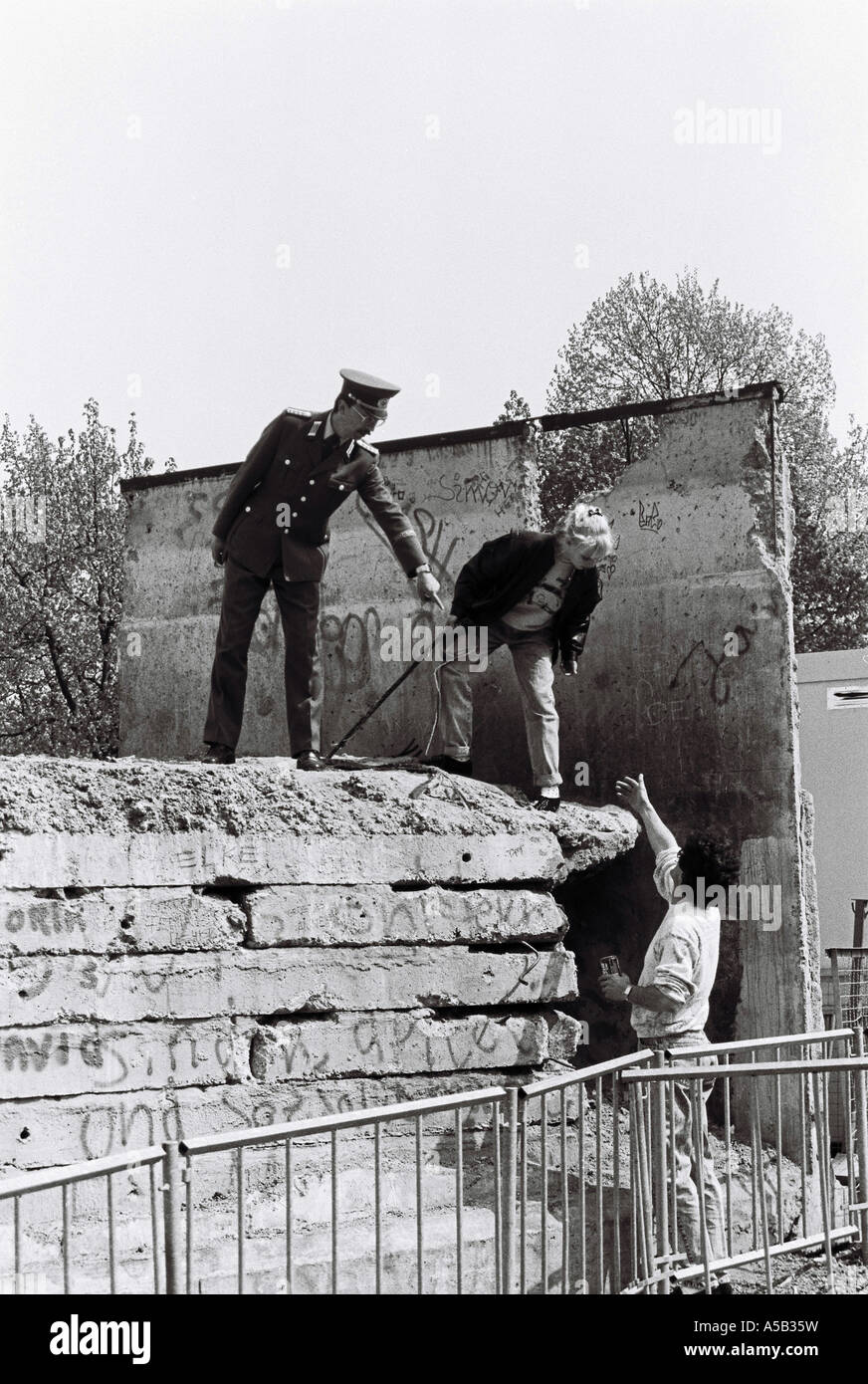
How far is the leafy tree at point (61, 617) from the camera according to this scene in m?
21.9

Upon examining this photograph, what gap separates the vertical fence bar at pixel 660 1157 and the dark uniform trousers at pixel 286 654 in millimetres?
3469

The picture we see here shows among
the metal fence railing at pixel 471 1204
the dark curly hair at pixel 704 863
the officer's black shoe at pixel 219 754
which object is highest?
the officer's black shoe at pixel 219 754

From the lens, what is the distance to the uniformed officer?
8891 mm

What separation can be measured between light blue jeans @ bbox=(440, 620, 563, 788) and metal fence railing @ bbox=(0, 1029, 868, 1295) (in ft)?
6.78

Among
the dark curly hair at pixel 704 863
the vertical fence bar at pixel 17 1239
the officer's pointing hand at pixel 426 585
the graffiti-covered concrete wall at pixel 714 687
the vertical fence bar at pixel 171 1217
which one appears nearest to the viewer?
the vertical fence bar at pixel 17 1239

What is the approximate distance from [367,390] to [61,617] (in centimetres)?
1432

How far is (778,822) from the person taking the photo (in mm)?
9367

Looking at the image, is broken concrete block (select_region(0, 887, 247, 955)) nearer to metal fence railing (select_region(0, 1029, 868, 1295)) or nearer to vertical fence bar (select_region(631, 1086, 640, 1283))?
metal fence railing (select_region(0, 1029, 868, 1295))

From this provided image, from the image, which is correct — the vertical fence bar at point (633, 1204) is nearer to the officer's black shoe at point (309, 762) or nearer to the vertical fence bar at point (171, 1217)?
the vertical fence bar at point (171, 1217)

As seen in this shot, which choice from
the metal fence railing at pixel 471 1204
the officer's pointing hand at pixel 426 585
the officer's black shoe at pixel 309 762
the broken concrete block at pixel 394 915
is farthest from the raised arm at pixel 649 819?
the officer's black shoe at pixel 309 762

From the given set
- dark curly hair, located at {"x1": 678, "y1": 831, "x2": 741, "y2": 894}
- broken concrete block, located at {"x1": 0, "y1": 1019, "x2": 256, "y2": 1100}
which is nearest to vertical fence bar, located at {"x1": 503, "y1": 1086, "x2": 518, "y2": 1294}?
dark curly hair, located at {"x1": 678, "y1": 831, "x2": 741, "y2": 894}

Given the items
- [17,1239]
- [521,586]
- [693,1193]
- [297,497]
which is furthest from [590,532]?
[17,1239]

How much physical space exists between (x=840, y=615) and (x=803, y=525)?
5.09 feet
